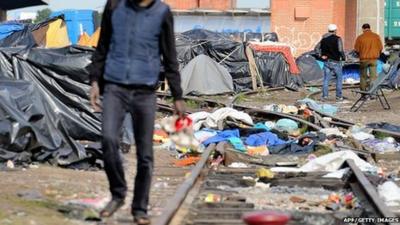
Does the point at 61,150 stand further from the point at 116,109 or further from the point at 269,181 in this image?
the point at 116,109

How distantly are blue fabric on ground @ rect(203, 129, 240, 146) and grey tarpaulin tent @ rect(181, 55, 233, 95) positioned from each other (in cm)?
1093

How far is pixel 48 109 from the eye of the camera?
1028cm

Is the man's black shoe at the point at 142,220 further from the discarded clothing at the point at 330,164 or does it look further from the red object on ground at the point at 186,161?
the red object on ground at the point at 186,161

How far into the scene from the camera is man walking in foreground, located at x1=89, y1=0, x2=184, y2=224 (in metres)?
5.88

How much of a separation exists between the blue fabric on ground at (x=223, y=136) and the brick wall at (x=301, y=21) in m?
31.6

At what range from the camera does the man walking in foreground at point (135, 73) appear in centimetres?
Result: 588

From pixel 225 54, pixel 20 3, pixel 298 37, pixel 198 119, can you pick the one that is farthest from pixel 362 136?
pixel 298 37

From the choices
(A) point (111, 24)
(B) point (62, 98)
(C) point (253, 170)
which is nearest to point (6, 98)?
(B) point (62, 98)

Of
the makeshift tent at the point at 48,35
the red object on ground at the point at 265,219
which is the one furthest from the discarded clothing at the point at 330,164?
the makeshift tent at the point at 48,35

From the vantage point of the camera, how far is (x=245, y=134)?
42.7 ft

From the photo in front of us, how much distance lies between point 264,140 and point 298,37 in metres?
32.6

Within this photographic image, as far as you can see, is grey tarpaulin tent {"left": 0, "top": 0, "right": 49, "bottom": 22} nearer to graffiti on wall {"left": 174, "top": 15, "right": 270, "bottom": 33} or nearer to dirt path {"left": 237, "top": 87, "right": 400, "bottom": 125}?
dirt path {"left": 237, "top": 87, "right": 400, "bottom": 125}

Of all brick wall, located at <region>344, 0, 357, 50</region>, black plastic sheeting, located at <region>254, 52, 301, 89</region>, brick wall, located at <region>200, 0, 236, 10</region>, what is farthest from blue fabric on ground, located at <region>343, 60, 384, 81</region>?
brick wall, located at <region>200, 0, 236, 10</region>

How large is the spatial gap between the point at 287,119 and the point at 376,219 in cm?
867
